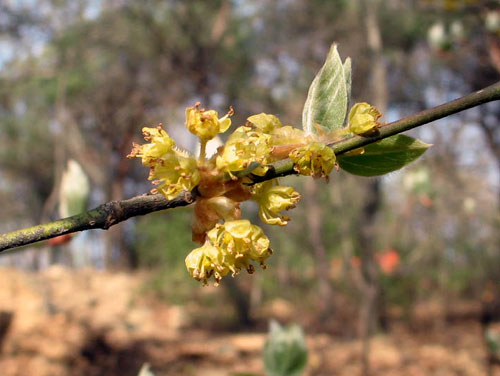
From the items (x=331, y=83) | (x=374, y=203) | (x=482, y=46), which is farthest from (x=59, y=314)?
(x=331, y=83)

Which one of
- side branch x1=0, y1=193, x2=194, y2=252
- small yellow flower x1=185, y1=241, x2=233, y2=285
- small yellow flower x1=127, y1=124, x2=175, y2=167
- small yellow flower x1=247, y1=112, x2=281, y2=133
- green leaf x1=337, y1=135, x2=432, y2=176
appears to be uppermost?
small yellow flower x1=247, y1=112, x2=281, y2=133

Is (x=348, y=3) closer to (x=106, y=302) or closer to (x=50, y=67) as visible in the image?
(x=50, y=67)

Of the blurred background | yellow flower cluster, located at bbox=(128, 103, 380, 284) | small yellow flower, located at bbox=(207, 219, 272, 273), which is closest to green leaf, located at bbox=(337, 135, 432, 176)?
yellow flower cluster, located at bbox=(128, 103, 380, 284)

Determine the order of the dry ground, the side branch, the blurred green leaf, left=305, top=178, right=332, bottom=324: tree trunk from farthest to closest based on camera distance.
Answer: left=305, top=178, right=332, bottom=324: tree trunk < the dry ground < the blurred green leaf < the side branch

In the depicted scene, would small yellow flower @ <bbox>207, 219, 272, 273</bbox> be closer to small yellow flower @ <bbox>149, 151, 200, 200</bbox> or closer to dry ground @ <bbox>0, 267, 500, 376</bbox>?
small yellow flower @ <bbox>149, 151, 200, 200</bbox>

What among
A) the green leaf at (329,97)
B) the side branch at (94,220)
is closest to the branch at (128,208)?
the side branch at (94,220)

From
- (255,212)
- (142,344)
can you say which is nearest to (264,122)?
(142,344)

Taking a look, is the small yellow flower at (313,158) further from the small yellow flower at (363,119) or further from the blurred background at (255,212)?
the blurred background at (255,212)
